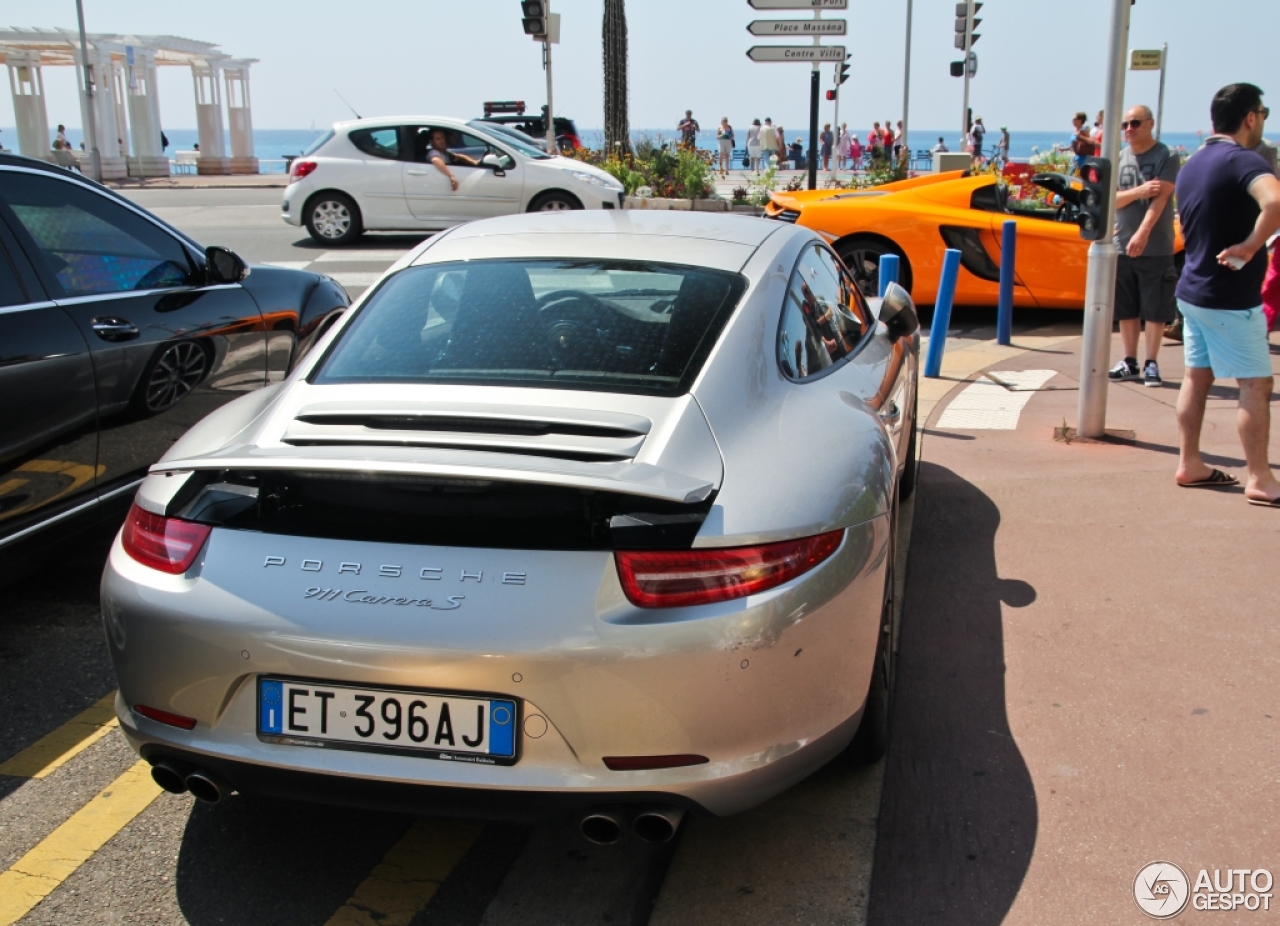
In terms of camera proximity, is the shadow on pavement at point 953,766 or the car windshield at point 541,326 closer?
the shadow on pavement at point 953,766

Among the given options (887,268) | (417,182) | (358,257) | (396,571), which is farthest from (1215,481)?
(417,182)

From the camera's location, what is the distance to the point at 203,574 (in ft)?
8.67

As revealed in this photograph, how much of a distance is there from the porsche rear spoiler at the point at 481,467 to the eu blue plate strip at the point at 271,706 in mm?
474

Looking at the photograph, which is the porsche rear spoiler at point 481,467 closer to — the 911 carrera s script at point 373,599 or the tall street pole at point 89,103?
the 911 carrera s script at point 373,599

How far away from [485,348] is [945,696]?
6.11ft

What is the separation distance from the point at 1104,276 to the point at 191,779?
5590mm

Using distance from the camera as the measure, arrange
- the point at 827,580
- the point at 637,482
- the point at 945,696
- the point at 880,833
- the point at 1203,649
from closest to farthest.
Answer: the point at 637,482, the point at 827,580, the point at 880,833, the point at 945,696, the point at 1203,649

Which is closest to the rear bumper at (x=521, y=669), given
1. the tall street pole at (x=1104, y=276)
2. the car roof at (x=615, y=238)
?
the car roof at (x=615, y=238)

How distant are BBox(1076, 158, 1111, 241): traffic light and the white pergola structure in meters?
34.8

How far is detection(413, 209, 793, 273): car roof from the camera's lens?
148 inches

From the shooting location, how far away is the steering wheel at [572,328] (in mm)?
3260

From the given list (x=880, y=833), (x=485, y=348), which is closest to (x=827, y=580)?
(x=880, y=833)

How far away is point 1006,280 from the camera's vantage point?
10.2 metres

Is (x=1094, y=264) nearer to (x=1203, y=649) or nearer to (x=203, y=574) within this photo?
(x=1203, y=649)
